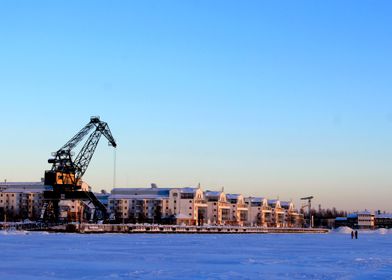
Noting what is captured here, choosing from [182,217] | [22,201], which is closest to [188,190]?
[182,217]

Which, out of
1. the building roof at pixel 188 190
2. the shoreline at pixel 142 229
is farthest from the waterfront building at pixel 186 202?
the shoreline at pixel 142 229

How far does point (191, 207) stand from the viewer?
192m

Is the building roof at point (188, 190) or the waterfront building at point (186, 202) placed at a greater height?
the building roof at point (188, 190)

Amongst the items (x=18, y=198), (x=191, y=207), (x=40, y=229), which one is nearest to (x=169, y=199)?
(x=191, y=207)

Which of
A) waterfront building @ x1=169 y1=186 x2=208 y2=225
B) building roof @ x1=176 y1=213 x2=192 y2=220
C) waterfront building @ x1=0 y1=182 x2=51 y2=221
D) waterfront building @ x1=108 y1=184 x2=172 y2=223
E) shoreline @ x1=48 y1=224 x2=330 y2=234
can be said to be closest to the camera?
shoreline @ x1=48 y1=224 x2=330 y2=234

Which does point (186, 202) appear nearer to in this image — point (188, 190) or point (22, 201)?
point (188, 190)

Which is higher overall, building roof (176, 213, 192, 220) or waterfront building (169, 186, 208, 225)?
waterfront building (169, 186, 208, 225)

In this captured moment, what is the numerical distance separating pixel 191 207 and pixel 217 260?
151022 millimetres

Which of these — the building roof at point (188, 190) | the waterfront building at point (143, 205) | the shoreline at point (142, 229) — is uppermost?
the building roof at point (188, 190)

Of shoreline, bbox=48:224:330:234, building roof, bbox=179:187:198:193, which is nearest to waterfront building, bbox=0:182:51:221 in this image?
building roof, bbox=179:187:198:193

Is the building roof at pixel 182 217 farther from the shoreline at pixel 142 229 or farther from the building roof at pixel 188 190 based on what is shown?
the shoreline at pixel 142 229

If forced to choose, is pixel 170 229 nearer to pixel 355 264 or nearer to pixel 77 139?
pixel 77 139

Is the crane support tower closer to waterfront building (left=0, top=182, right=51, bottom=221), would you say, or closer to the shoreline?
the shoreline

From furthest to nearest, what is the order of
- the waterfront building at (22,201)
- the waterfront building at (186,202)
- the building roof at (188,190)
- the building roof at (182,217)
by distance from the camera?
1. the building roof at (188,190)
2. the waterfront building at (22,201)
3. the waterfront building at (186,202)
4. the building roof at (182,217)
